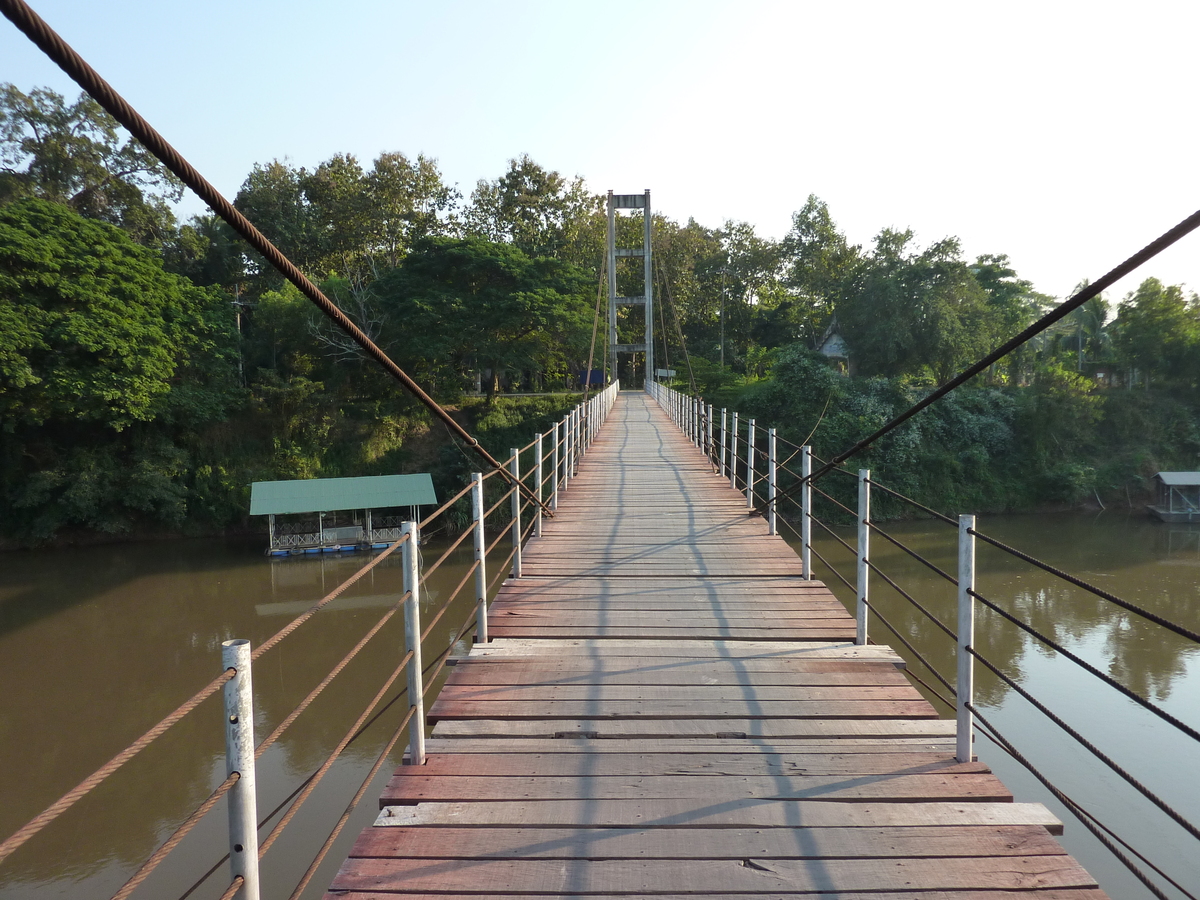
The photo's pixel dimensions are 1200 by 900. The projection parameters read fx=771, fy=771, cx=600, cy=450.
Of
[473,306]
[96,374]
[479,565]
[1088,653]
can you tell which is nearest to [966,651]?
[479,565]

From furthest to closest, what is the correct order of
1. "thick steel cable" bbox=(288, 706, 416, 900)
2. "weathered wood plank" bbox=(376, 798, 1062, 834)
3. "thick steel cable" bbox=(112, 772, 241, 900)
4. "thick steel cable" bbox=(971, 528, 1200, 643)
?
"weathered wood plank" bbox=(376, 798, 1062, 834), "thick steel cable" bbox=(288, 706, 416, 900), "thick steel cable" bbox=(971, 528, 1200, 643), "thick steel cable" bbox=(112, 772, 241, 900)

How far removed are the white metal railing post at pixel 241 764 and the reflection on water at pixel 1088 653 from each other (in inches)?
309

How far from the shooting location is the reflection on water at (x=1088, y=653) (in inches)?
290

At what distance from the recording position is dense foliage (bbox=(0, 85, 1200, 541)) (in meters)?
16.4

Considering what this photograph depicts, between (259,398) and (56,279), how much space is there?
16.5ft

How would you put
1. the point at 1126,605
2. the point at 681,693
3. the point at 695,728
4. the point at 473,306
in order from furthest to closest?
the point at 473,306
the point at 681,693
the point at 695,728
the point at 1126,605

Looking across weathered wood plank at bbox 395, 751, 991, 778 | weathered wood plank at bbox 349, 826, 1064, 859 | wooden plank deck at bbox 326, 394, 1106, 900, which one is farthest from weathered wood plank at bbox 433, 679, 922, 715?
weathered wood plank at bbox 349, 826, 1064, 859

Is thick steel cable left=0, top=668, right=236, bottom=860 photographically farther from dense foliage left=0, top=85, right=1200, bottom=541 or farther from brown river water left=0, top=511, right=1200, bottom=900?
dense foliage left=0, top=85, right=1200, bottom=541

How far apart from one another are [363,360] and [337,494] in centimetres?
623

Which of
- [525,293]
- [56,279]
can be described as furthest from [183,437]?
[525,293]

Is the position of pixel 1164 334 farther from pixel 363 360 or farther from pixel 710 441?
pixel 363 360

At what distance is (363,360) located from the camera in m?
21.9

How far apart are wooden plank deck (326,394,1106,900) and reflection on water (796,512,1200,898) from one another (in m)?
5.81

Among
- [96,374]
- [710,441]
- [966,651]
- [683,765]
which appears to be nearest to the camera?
[683,765]
